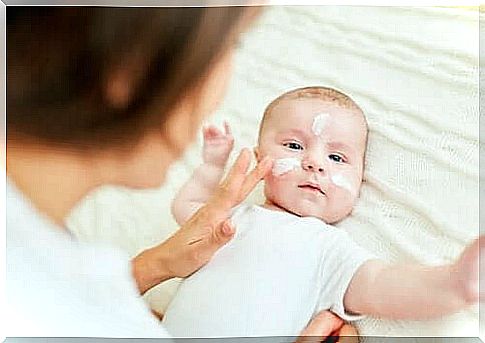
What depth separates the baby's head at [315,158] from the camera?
44.3 inches

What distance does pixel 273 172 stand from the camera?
1132mm

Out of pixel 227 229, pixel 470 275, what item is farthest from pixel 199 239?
pixel 470 275

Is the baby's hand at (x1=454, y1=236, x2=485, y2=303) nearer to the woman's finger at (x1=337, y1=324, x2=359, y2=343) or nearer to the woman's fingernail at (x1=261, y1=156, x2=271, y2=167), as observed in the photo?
the woman's finger at (x1=337, y1=324, x2=359, y2=343)

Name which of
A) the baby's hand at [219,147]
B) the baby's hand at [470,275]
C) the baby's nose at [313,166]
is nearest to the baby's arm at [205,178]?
the baby's hand at [219,147]

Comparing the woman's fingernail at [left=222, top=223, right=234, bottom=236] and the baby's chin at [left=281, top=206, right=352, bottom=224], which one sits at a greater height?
the baby's chin at [left=281, top=206, right=352, bottom=224]

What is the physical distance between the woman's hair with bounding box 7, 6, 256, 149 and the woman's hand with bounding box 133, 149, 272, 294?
155mm

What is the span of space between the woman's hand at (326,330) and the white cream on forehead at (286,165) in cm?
23

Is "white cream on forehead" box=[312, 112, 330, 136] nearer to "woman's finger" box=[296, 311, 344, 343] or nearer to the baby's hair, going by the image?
the baby's hair

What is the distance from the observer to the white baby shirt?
1124mm

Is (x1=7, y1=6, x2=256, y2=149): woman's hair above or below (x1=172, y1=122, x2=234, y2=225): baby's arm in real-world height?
above

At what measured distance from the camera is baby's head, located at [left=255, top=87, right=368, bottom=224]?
44.3 inches

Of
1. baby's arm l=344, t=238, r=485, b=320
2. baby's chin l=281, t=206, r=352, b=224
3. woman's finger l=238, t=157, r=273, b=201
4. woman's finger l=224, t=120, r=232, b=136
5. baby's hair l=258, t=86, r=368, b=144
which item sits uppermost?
baby's hair l=258, t=86, r=368, b=144

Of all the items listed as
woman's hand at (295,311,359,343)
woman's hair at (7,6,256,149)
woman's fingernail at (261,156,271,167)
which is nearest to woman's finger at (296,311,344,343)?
woman's hand at (295,311,359,343)

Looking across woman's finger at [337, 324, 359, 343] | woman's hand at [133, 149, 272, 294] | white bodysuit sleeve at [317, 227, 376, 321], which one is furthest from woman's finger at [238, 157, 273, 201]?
woman's finger at [337, 324, 359, 343]
